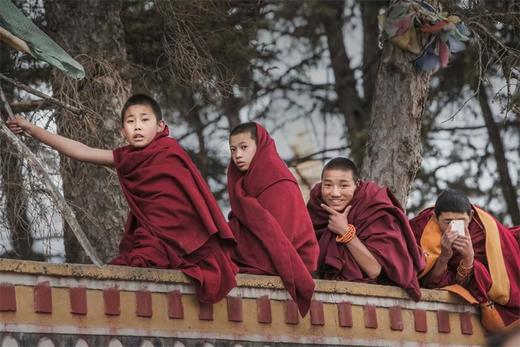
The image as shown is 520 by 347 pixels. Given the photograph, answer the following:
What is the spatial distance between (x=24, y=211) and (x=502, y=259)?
3294 millimetres

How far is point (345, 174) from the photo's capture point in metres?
8.04

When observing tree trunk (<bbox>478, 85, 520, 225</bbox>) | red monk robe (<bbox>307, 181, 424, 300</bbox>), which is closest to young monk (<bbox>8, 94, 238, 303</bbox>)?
red monk robe (<bbox>307, 181, 424, 300</bbox>)

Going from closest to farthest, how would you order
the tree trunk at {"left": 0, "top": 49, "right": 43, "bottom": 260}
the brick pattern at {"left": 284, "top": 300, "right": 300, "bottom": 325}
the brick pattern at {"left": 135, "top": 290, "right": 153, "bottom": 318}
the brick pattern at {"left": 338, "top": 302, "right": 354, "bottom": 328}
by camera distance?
1. the brick pattern at {"left": 135, "top": 290, "right": 153, "bottom": 318}
2. the brick pattern at {"left": 284, "top": 300, "right": 300, "bottom": 325}
3. the brick pattern at {"left": 338, "top": 302, "right": 354, "bottom": 328}
4. the tree trunk at {"left": 0, "top": 49, "right": 43, "bottom": 260}

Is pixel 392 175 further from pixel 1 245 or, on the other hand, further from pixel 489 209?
pixel 489 209

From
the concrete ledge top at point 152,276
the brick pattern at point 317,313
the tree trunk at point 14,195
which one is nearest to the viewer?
the concrete ledge top at point 152,276

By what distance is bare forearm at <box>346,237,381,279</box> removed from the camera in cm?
786

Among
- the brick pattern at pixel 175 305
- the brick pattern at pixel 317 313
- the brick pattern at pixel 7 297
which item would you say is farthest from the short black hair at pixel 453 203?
the brick pattern at pixel 7 297

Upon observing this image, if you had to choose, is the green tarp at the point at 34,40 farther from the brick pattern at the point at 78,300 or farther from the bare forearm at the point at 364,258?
the bare forearm at the point at 364,258

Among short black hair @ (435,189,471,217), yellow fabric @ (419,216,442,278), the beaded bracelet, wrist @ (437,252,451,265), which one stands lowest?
the beaded bracelet

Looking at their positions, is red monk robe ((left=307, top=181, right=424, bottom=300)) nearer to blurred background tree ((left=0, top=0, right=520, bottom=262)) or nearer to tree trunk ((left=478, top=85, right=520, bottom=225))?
blurred background tree ((left=0, top=0, right=520, bottom=262))

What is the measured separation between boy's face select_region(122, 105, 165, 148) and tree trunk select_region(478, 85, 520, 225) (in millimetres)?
8462

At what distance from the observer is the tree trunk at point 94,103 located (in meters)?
9.84

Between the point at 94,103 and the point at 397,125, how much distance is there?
99.9 inches

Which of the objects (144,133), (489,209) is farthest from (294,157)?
(144,133)
